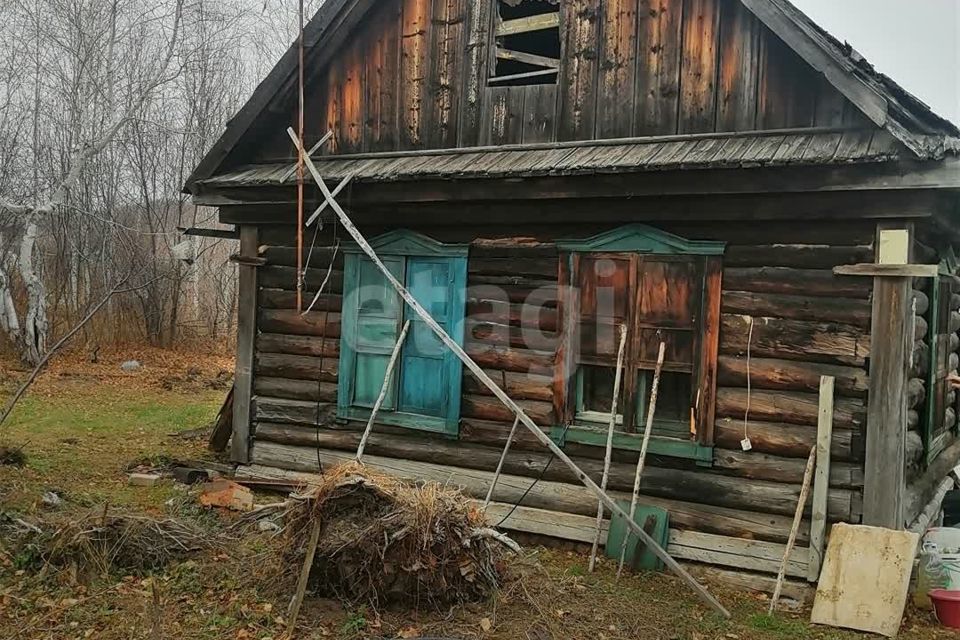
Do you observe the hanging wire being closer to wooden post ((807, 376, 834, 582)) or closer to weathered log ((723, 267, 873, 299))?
weathered log ((723, 267, 873, 299))

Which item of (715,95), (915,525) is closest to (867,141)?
(715,95)

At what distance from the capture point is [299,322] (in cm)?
Answer: 870

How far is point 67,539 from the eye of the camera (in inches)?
234

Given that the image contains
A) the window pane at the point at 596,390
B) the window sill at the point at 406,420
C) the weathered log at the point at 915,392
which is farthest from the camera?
the window sill at the point at 406,420

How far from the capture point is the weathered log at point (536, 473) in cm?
654

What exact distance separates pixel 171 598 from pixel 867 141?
5928 mm

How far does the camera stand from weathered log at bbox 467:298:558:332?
741 centimetres

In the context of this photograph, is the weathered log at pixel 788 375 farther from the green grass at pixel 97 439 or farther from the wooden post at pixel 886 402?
the green grass at pixel 97 439

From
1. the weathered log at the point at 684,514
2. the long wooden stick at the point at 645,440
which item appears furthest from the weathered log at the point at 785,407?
the weathered log at the point at 684,514

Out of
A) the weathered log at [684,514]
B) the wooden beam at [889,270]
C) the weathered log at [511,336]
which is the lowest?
the weathered log at [684,514]


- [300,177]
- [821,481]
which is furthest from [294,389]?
[821,481]

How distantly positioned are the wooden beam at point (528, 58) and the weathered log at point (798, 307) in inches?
109

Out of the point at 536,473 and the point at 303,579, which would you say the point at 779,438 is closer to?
the point at 536,473

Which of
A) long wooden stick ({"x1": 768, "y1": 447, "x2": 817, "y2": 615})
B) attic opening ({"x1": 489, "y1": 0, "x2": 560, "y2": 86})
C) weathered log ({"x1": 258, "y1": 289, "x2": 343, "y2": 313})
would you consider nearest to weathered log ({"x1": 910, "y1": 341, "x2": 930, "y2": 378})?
long wooden stick ({"x1": 768, "y1": 447, "x2": 817, "y2": 615})
